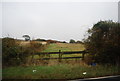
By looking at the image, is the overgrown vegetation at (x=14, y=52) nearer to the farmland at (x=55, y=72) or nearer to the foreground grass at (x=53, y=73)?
the farmland at (x=55, y=72)

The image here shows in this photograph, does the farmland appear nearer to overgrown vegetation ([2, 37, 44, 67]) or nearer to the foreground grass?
the foreground grass

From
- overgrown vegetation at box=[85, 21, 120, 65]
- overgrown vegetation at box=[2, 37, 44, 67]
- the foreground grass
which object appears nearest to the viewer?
the foreground grass

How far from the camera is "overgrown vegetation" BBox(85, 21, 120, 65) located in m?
6.51

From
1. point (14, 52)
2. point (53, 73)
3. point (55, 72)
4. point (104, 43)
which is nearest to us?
point (53, 73)

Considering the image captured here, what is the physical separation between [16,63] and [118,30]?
592 cm

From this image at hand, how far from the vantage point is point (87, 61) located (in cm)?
729

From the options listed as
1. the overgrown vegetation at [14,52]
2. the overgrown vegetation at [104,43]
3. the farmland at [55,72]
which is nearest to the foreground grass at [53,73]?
the farmland at [55,72]

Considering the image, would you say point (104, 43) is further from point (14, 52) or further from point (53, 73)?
point (14, 52)

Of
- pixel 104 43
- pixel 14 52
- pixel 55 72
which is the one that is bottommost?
pixel 55 72

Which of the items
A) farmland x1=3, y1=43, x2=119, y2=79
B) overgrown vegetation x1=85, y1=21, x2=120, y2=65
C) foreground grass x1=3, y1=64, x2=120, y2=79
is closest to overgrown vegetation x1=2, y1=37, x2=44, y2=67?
farmland x1=3, y1=43, x2=119, y2=79

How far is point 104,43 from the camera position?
6578 mm

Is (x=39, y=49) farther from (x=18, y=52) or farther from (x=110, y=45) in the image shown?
(x=110, y=45)

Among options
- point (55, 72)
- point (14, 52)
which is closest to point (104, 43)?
point (55, 72)

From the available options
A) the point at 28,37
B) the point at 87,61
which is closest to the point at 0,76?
the point at 28,37
